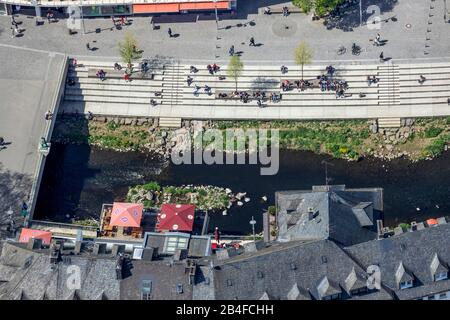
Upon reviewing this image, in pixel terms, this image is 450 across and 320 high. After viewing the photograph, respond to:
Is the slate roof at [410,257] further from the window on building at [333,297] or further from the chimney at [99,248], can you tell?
the chimney at [99,248]

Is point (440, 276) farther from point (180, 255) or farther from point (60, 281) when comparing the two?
point (60, 281)

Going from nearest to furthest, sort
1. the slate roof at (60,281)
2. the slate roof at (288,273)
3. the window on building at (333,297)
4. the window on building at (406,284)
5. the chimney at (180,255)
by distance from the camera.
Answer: the slate roof at (288,273)
the window on building at (333,297)
the slate roof at (60,281)
the window on building at (406,284)
the chimney at (180,255)

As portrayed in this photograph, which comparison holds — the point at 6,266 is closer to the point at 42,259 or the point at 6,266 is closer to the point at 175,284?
the point at 42,259

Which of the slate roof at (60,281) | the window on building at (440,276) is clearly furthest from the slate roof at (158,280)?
the window on building at (440,276)

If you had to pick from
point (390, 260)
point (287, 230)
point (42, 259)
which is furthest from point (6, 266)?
point (390, 260)

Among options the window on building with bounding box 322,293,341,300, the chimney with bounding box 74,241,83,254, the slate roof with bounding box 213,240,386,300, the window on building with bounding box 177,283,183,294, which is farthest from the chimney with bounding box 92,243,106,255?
the window on building with bounding box 322,293,341,300

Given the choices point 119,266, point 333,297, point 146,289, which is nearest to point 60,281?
point 119,266

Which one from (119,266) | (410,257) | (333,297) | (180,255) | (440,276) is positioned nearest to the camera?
(333,297)
